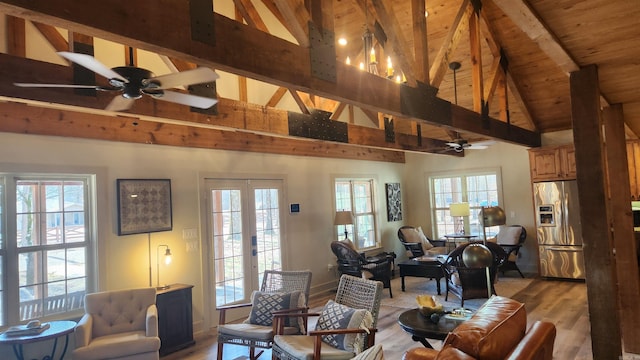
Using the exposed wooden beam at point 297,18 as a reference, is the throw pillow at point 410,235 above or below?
below

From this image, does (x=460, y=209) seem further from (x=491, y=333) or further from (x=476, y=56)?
(x=491, y=333)

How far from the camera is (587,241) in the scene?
314 cm

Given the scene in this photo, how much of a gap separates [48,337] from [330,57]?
3.36 meters

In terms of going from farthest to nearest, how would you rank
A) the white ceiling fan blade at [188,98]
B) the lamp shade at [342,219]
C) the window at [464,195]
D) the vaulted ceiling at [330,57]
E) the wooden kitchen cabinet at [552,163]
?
the window at [464,195] → the wooden kitchen cabinet at [552,163] → the lamp shade at [342,219] → the white ceiling fan blade at [188,98] → the vaulted ceiling at [330,57]

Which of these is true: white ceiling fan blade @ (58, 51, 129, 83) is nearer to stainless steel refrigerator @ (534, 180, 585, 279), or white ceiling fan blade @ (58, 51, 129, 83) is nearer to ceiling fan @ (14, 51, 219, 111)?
ceiling fan @ (14, 51, 219, 111)

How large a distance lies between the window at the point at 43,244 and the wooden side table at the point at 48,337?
→ 31 cm

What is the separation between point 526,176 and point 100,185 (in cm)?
767

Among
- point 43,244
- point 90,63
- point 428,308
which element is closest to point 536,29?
point 428,308

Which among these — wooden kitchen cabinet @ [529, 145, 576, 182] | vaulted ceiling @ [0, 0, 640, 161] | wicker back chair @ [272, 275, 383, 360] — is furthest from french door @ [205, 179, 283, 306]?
wooden kitchen cabinet @ [529, 145, 576, 182]

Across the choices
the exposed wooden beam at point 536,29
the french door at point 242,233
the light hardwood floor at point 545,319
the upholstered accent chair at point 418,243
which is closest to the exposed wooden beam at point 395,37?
the exposed wooden beam at point 536,29

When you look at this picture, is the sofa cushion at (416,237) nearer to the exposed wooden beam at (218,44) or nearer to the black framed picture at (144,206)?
the black framed picture at (144,206)

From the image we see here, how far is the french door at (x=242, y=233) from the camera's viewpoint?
5699 mm

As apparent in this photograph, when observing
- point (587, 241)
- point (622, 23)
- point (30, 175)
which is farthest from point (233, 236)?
point (622, 23)

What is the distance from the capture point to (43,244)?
13.8ft
